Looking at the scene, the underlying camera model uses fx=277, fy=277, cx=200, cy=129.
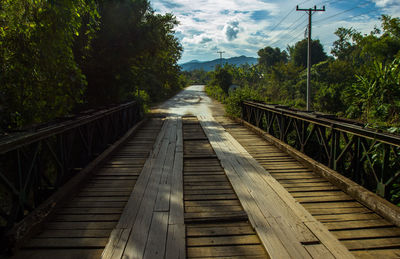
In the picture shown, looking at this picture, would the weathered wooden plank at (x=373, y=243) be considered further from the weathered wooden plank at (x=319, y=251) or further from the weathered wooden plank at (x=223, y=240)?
the weathered wooden plank at (x=223, y=240)

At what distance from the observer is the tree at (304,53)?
56.7 m

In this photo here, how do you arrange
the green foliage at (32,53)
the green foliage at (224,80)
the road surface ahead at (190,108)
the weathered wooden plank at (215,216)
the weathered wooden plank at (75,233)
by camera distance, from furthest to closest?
the green foliage at (224,80), the road surface ahead at (190,108), the green foliage at (32,53), the weathered wooden plank at (215,216), the weathered wooden plank at (75,233)

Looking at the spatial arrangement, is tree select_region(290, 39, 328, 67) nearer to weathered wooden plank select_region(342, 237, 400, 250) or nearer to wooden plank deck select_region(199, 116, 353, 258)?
wooden plank deck select_region(199, 116, 353, 258)

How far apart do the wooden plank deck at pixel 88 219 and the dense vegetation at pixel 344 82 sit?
399cm

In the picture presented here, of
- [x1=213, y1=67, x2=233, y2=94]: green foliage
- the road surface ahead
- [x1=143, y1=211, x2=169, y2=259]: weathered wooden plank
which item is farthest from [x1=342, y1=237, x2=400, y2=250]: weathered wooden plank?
[x1=213, y1=67, x2=233, y2=94]: green foliage

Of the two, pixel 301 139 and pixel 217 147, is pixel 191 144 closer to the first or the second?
pixel 217 147

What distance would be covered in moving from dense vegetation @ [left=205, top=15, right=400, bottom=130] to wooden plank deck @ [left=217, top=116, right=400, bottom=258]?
1.41 meters

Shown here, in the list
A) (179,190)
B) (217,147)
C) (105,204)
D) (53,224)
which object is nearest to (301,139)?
(217,147)

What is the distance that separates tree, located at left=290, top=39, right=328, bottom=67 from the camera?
2232 inches

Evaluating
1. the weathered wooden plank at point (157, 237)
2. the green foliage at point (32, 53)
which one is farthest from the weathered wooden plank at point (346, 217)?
the green foliage at point (32, 53)

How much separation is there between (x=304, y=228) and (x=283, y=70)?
136ft

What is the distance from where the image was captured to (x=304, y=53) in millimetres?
57125

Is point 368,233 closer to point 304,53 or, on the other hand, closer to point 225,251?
point 225,251

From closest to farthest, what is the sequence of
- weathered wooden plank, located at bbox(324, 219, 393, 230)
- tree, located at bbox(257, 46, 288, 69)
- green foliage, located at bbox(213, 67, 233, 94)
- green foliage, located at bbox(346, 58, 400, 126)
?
weathered wooden plank, located at bbox(324, 219, 393, 230) → green foliage, located at bbox(346, 58, 400, 126) → green foliage, located at bbox(213, 67, 233, 94) → tree, located at bbox(257, 46, 288, 69)
